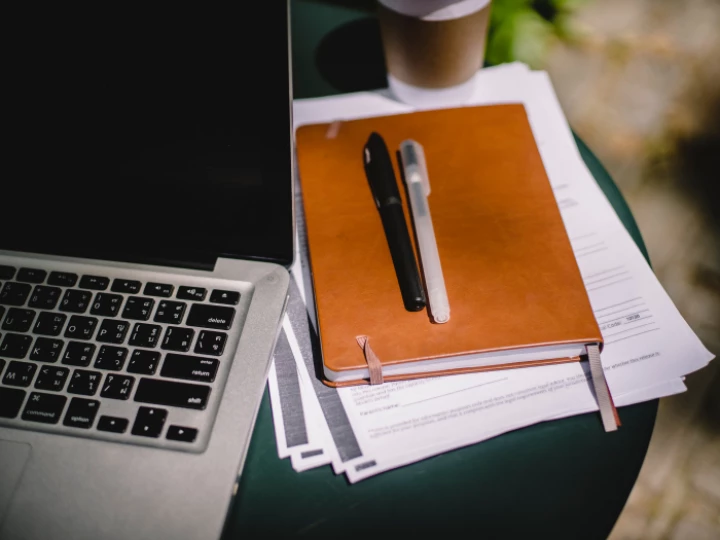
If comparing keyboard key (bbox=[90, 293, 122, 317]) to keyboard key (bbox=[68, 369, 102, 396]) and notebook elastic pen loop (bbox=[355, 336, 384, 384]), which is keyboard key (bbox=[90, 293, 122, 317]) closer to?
keyboard key (bbox=[68, 369, 102, 396])

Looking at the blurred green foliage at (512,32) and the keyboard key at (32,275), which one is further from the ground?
the blurred green foliage at (512,32)

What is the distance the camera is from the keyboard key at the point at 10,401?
1.58 ft

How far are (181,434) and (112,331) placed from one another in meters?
0.12

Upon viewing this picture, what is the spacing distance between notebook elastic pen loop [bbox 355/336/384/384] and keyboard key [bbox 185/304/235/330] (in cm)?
13

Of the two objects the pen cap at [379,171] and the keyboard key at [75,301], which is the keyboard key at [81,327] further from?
the pen cap at [379,171]

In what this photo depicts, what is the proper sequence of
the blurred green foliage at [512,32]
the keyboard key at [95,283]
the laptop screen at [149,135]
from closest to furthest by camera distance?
the laptop screen at [149,135] → the keyboard key at [95,283] → the blurred green foliage at [512,32]

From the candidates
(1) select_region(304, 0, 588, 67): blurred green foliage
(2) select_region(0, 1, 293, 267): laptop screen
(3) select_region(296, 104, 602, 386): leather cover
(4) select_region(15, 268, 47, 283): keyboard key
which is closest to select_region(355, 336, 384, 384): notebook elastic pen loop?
(3) select_region(296, 104, 602, 386): leather cover

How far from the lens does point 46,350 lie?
0.51 meters

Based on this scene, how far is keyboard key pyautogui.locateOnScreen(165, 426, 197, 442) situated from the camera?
1.53 feet

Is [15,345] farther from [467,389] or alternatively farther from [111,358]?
[467,389]

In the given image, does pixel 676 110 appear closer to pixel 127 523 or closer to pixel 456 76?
pixel 456 76

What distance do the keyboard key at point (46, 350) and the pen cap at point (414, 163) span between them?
392mm

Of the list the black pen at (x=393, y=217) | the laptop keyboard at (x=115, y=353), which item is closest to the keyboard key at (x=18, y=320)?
the laptop keyboard at (x=115, y=353)

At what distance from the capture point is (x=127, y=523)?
1.46 ft
